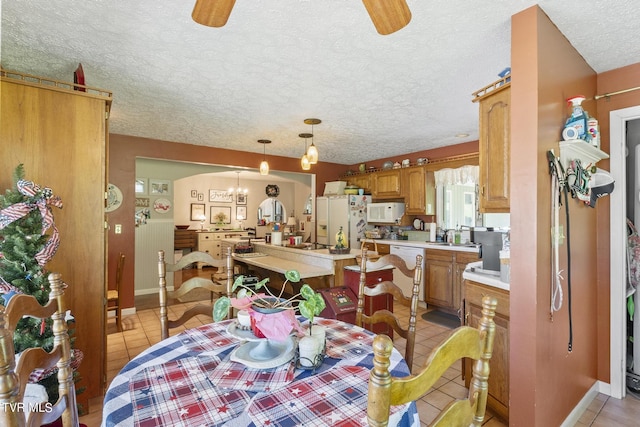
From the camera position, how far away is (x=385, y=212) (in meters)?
5.32

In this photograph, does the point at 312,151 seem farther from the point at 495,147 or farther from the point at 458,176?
the point at 458,176

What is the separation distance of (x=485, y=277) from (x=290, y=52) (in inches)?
77.7

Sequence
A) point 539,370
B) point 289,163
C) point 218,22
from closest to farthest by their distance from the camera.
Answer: point 218,22 < point 539,370 < point 289,163

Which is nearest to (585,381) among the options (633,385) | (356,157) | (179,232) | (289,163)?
(633,385)

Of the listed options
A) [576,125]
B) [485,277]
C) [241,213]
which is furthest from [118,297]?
[241,213]

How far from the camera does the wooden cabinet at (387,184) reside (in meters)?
5.24

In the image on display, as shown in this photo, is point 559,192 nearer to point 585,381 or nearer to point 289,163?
point 585,381

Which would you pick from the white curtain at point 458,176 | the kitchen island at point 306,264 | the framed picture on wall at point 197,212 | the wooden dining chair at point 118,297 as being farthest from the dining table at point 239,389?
the framed picture on wall at point 197,212

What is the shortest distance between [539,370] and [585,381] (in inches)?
38.6

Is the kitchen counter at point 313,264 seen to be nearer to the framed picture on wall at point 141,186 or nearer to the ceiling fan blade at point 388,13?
the ceiling fan blade at point 388,13

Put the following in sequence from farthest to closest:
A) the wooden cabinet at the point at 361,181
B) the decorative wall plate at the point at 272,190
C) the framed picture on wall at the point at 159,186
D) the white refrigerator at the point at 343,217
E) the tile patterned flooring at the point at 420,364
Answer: the decorative wall plate at the point at 272,190, the wooden cabinet at the point at 361,181, the white refrigerator at the point at 343,217, the framed picture on wall at the point at 159,186, the tile patterned flooring at the point at 420,364

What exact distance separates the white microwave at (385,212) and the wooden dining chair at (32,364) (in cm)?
463

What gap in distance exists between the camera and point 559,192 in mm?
1725

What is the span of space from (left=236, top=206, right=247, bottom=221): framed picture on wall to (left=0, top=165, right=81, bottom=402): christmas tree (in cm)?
744
